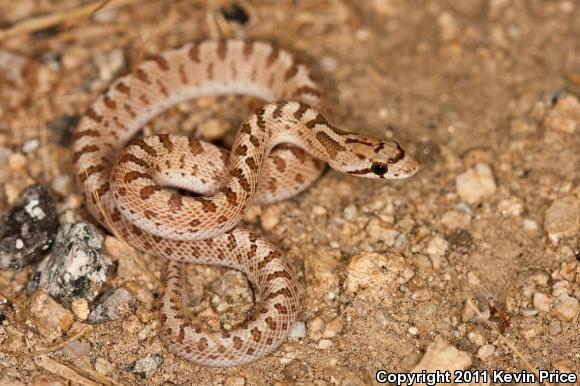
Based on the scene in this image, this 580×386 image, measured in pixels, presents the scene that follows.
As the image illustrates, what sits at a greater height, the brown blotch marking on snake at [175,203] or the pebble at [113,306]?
the brown blotch marking on snake at [175,203]

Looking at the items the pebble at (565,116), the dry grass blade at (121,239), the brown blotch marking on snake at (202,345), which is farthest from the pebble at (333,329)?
the pebble at (565,116)

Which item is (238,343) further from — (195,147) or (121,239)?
(195,147)

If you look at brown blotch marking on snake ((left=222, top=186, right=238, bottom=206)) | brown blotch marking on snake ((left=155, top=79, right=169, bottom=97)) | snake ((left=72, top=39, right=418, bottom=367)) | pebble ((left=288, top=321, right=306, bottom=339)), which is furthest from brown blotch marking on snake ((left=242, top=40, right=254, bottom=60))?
pebble ((left=288, top=321, right=306, bottom=339))

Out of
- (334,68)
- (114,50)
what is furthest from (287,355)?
(114,50)

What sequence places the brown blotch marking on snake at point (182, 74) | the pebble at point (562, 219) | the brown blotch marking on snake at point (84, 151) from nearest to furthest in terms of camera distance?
the pebble at point (562, 219)
the brown blotch marking on snake at point (84, 151)
the brown blotch marking on snake at point (182, 74)

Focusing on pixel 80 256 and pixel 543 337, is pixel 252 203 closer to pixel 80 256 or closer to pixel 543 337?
pixel 80 256

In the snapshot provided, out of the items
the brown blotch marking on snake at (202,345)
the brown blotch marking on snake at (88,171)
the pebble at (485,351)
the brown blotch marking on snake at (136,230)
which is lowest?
the brown blotch marking on snake at (202,345)

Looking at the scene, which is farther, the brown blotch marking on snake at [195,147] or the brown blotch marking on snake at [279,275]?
the brown blotch marking on snake at [195,147]

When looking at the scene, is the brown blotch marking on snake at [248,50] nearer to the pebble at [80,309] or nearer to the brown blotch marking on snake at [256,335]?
the pebble at [80,309]
